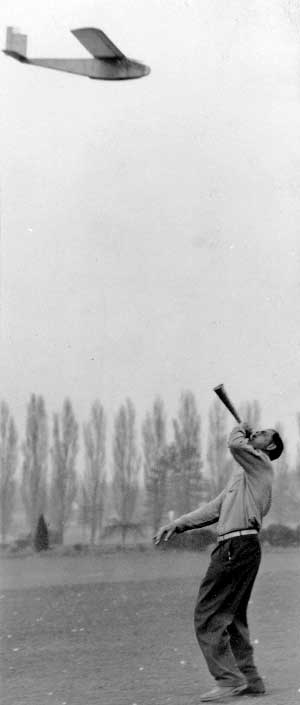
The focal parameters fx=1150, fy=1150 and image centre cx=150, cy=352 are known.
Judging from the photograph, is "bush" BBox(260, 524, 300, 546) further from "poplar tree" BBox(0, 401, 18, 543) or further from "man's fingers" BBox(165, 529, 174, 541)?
"man's fingers" BBox(165, 529, 174, 541)

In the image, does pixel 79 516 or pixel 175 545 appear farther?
pixel 79 516

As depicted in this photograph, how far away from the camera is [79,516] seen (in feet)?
139

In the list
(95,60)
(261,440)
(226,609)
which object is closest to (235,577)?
(226,609)

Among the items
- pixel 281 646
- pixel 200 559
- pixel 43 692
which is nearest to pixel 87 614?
pixel 281 646

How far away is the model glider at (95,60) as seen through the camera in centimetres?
711

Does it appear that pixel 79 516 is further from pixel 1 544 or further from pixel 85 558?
pixel 85 558

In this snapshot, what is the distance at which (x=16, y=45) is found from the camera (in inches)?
308

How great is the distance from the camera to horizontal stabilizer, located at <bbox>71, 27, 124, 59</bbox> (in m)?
6.97

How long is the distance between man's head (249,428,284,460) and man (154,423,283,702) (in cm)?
1

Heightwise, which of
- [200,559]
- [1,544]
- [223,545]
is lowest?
[1,544]

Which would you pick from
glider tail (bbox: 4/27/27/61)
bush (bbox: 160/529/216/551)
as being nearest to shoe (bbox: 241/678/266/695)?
glider tail (bbox: 4/27/27/61)

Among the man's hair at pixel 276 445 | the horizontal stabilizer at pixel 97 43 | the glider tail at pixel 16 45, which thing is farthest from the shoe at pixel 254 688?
the glider tail at pixel 16 45

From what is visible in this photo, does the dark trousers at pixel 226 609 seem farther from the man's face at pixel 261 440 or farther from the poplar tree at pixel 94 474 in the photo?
the poplar tree at pixel 94 474

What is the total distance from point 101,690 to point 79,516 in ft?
110
